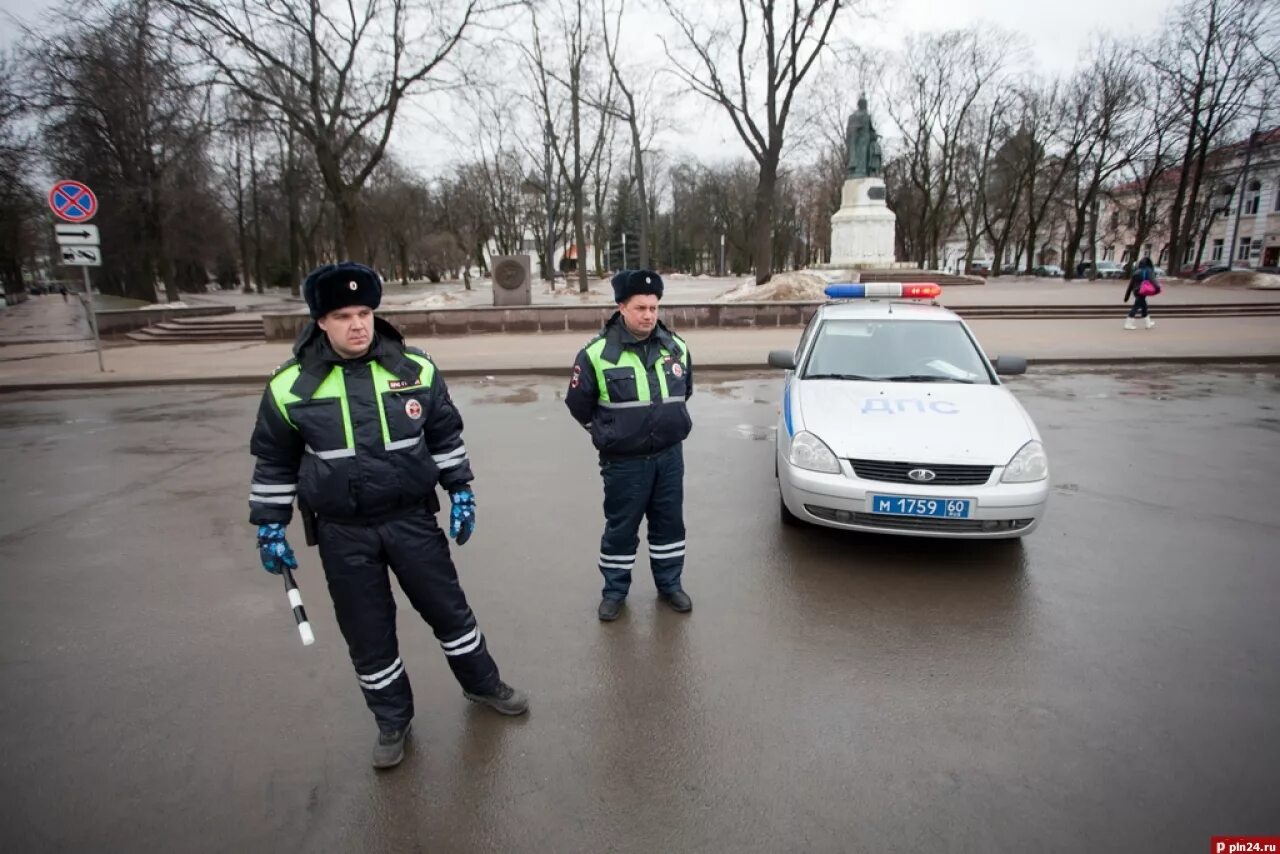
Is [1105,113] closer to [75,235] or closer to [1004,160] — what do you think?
[1004,160]

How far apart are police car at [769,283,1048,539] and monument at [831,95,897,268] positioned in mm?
27817

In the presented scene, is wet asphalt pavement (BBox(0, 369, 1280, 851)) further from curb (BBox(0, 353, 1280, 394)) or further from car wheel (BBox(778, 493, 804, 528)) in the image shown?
curb (BBox(0, 353, 1280, 394))

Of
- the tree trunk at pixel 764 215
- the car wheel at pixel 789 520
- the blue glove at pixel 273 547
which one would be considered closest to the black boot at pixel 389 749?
the blue glove at pixel 273 547

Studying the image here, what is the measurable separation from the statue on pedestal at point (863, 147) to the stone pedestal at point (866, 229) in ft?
1.84

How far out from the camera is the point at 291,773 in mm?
2627

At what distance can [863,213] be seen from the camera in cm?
3084

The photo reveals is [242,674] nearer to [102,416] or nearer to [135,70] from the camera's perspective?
[102,416]

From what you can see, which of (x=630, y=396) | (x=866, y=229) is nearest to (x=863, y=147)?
(x=866, y=229)

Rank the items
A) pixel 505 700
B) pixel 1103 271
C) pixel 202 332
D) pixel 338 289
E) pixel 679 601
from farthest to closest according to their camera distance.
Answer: pixel 1103 271
pixel 202 332
pixel 679 601
pixel 505 700
pixel 338 289

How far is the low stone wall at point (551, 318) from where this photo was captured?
1761 centimetres

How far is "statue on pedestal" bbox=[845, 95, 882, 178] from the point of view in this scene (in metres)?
31.3

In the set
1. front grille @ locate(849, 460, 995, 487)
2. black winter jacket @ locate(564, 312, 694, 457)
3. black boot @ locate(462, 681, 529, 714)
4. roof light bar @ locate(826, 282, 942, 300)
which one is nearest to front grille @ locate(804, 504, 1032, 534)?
front grille @ locate(849, 460, 995, 487)

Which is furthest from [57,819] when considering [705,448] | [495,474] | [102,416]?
[102,416]

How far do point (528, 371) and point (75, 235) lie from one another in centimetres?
809
